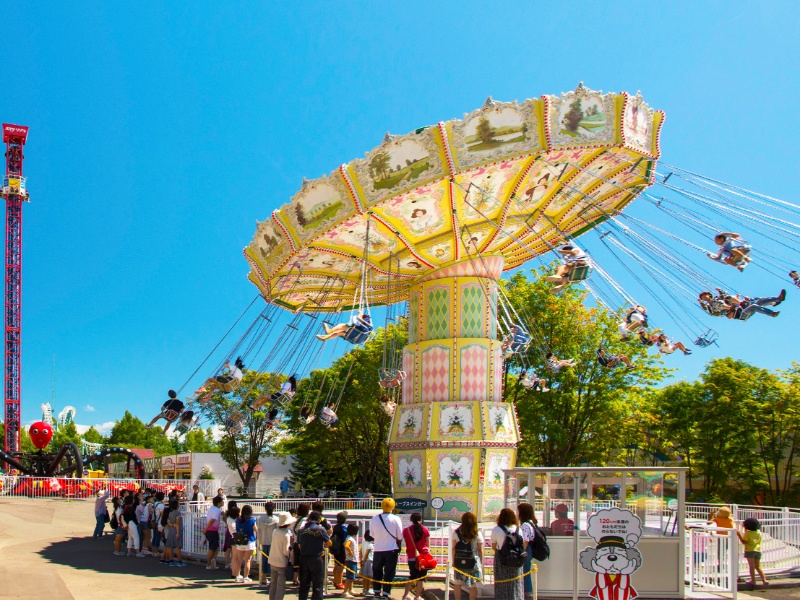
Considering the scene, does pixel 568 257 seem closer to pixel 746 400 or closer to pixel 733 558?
pixel 733 558

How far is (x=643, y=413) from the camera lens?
33844 mm

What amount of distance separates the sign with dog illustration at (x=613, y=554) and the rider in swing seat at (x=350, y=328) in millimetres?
7395

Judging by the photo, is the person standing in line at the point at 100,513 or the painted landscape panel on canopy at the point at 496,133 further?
the person standing in line at the point at 100,513

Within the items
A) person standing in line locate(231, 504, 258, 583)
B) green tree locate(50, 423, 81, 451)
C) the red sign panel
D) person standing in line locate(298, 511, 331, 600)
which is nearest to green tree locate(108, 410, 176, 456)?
green tree locate(50, 423, 81, 451)

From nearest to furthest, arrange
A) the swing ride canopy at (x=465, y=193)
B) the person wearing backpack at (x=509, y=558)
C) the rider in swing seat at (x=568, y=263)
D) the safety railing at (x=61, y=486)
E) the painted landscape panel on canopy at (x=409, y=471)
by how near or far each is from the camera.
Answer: the person wearing backpack at (x=509, y=558) < the rider in swing seat at (x=568, y=263) < the swing ride canopy at (x=465, y=193) < the painted landscape panel on canopy at (x=409, y=471) < the safety railing at (x=61, y=486)

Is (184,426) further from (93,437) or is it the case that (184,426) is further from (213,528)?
(93,437)

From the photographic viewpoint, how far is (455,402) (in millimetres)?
19328

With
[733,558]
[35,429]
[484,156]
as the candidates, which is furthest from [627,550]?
[35,429]

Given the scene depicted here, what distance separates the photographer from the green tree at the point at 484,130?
1563 cm

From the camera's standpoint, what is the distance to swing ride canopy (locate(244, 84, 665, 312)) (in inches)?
620

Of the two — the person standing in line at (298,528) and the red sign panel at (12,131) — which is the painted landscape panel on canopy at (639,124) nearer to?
the person standing in line at (298,528)

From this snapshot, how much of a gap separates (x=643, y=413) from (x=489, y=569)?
22050 mm

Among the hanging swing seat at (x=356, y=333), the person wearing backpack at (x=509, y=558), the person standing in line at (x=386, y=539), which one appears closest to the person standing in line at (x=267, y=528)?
the person standing in line at (x=386, y=539)

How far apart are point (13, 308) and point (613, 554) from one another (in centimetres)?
6916
